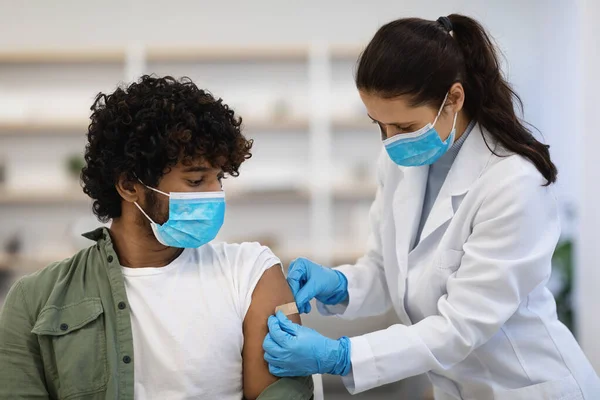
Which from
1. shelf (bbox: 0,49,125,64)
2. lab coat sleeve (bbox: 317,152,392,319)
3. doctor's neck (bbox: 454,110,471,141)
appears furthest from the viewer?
shelf (bbox: 0,49,125,64)

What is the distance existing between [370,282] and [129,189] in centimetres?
70

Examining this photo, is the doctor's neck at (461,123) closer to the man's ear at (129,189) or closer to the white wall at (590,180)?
the man's ear at (129,189)

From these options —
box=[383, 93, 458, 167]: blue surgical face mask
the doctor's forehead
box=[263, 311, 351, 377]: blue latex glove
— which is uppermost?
the doctor's forehead

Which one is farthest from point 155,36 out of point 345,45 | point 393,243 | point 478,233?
point 478,233

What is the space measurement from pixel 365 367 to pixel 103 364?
52 cm

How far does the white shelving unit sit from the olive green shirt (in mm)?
2865

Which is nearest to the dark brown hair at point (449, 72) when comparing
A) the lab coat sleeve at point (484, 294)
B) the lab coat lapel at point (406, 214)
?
the lab coat sleeve at point (484, 294)

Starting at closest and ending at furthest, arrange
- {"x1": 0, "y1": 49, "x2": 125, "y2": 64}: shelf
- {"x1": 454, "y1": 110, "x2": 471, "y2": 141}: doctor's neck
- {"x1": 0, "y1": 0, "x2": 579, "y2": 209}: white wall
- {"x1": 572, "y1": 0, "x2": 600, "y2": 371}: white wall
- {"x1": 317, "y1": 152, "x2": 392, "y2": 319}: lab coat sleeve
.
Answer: {"x1": 454, "y1": 110, "x2": 471, "y2": 141}: doctor's neck → {"x1": 317, "y1": 152, "x2": 392, "y2": 319}: lab coat sleeve → {"x1": 572, "y1": 0, "x2": 600, "y2": 371}: white wall → {"x1": 0, "y1": 49, "x2": 125, "y2": 64}: shelf → {"x1": 0, "y1": 0, "x2": 579, "y2": 209}: white wall

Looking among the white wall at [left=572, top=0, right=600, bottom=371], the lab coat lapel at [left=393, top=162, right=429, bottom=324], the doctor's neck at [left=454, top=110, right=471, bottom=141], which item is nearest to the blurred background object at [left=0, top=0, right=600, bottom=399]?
the white wall at [left=572, top=0, right=600, bottom=371]

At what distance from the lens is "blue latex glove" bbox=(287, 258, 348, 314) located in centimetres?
152

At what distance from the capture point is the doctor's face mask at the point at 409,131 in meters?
1.34

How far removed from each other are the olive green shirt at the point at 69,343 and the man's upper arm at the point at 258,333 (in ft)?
0.10

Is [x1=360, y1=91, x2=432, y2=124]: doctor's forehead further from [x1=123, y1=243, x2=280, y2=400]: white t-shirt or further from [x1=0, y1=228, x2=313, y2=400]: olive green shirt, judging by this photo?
[x1=0, y1=228, x2=313, y2=400]: olive green shirt

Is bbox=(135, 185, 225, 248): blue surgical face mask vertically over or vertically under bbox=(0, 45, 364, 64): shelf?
under
